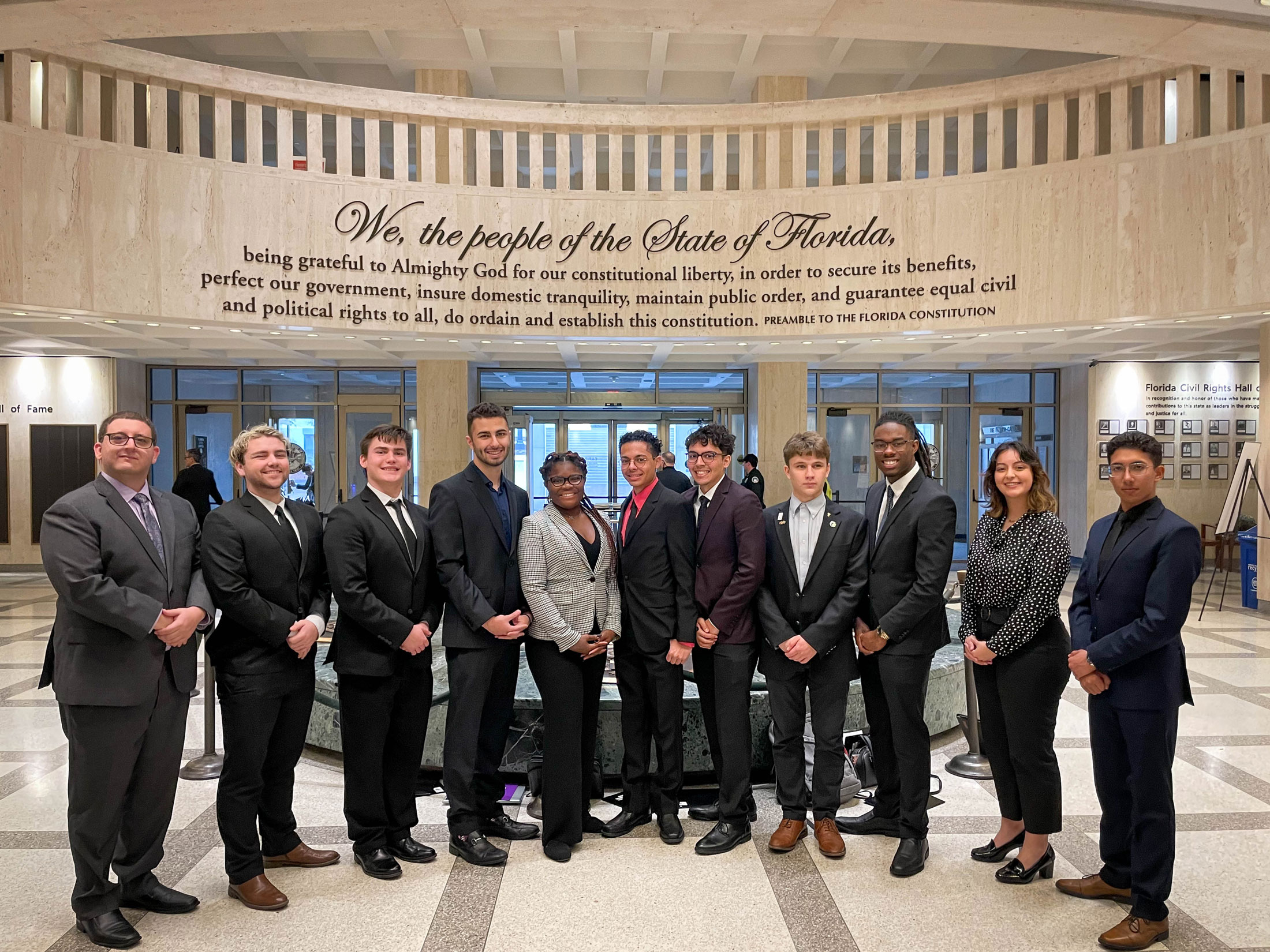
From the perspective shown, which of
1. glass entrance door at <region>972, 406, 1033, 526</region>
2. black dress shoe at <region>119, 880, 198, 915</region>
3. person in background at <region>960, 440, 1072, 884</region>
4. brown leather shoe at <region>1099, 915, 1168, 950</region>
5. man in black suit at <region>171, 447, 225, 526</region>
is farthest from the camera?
glass entrance door at <region>972, 406, 1033, 526</region>

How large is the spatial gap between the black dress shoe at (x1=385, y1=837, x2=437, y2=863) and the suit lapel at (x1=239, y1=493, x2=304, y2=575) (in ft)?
4.09

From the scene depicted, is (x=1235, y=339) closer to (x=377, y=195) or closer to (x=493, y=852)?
(x=377, y=195)

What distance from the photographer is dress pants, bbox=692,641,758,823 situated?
383cm

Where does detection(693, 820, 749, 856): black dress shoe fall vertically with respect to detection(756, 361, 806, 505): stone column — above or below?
below

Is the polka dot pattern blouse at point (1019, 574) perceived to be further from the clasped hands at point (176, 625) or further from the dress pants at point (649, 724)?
the clasped hands at point (176, 625)

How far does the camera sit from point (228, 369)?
1490cm

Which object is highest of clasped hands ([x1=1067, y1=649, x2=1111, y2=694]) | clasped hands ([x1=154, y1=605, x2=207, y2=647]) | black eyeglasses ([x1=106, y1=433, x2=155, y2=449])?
black eyeglasses ([x1=106, y1=433, x2=155, y2=449])

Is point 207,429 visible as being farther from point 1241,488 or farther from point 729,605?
point 1241,488

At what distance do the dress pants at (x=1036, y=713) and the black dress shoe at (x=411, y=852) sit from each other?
2.43 meters

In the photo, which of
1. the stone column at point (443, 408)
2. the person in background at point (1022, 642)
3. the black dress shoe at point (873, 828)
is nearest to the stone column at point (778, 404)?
the stone column at point (443, 408)

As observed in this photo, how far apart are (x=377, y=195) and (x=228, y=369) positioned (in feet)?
26.3

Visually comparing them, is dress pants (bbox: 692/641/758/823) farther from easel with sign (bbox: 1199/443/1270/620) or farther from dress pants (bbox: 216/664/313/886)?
easel with sign (bbox: 1199/443/1270/620)

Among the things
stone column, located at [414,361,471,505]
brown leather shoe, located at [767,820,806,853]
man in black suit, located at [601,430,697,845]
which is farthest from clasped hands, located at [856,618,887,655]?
stone column, located at [414,361,471,505]

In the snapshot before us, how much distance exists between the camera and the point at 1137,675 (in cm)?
305
